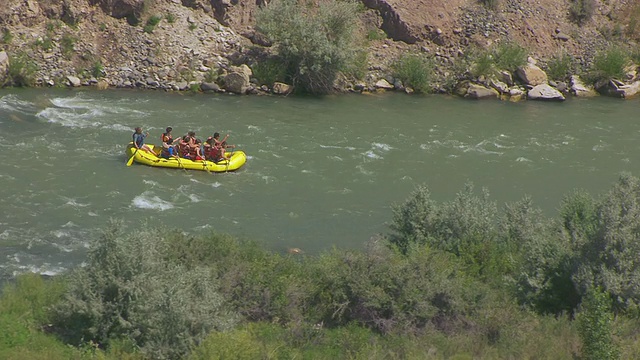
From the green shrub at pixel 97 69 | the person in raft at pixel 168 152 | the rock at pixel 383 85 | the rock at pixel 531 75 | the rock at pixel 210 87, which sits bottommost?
the person in raft at pixel 168 152

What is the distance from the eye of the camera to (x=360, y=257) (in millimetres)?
13023

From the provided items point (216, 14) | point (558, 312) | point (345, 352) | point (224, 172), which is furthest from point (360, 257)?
point (216, 14)

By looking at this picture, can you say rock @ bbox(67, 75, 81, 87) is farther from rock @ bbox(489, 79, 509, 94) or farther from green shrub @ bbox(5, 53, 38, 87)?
rock @ bbox(489, 79, 509, 94)

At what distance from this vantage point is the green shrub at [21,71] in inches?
1105

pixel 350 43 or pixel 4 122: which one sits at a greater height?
pixel 350 43

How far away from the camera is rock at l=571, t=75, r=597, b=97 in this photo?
106 ft

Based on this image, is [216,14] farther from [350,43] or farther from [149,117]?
[149,117]

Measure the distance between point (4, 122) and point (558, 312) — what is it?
17876 mm

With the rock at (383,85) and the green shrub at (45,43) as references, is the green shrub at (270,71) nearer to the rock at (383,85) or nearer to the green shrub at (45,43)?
the rock at (383,85)

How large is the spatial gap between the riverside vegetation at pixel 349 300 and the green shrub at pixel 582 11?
78.5 ft

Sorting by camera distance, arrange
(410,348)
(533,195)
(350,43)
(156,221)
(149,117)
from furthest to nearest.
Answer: (350,43), (149,117), (533,195), (156,221), (410,348)

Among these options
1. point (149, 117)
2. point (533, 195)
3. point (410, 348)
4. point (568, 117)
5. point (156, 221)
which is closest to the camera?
point (410, 348)

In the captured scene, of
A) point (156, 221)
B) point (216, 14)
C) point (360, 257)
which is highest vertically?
point (216, 14)

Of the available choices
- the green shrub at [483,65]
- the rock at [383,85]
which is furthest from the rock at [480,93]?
the rock at [383,85]
